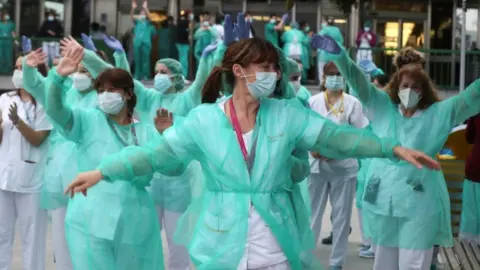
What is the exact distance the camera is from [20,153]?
28.2 ft

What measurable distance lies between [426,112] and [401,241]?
33.6 inches

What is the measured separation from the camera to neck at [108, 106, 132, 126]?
702cm

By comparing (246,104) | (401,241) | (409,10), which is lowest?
(401,241)

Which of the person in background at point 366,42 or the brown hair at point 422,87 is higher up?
the person in background at point 366,42

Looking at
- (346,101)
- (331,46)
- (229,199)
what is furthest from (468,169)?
(229,199)

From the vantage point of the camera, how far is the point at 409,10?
22.9 meters

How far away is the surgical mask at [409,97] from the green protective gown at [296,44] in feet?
50.9

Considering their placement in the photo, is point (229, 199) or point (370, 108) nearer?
point (229, 199)

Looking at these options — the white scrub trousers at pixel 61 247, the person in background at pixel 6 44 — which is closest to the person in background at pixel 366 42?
the person in background at pixel 6 44

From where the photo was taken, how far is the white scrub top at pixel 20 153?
8.50 meters

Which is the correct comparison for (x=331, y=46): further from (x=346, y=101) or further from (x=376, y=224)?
(x=346, y=101)

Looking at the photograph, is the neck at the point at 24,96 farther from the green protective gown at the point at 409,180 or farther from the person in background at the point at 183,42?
the person in background at the point at 183,42

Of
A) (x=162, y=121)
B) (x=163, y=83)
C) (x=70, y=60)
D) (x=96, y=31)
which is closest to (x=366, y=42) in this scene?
(x=96, y=31)

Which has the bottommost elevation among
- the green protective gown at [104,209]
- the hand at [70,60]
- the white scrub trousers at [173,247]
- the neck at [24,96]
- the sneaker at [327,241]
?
the sneaker at [327,241]
